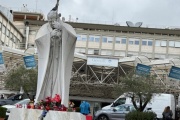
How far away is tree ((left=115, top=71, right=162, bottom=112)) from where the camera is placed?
1278 inches

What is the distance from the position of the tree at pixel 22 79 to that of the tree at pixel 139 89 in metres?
12.4

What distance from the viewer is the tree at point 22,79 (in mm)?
45062

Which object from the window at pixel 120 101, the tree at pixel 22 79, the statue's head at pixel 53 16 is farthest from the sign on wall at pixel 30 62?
the statue's head at pixel 53 16

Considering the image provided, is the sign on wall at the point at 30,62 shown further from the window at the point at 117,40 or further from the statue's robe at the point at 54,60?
the window at the point at 117,40

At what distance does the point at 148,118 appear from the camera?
93.5 ft

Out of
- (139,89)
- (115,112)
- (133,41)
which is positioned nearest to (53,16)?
(139,89)

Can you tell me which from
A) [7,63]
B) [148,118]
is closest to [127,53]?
[7,63]

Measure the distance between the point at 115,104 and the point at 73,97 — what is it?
23948mm

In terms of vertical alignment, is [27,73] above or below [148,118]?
above

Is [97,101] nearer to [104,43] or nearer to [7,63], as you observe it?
[7,63]

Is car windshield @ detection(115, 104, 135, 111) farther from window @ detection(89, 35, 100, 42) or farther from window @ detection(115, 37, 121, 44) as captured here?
window @ detection(115, 37, 121, 44)

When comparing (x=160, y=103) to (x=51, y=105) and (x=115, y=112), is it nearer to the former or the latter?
(x=115, y=112)

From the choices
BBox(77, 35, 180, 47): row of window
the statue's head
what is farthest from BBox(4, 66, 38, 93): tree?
BBox(77, 35, 180, 47): row of window

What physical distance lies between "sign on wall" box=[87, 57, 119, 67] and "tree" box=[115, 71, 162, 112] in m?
17.6
